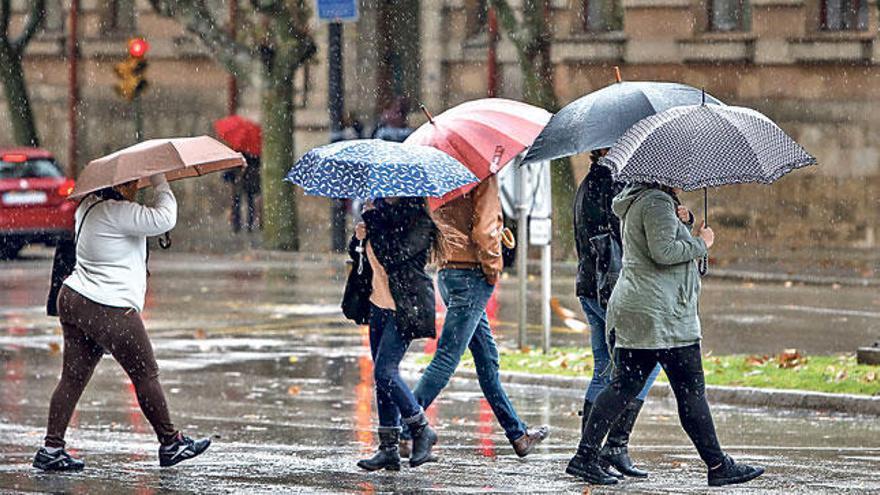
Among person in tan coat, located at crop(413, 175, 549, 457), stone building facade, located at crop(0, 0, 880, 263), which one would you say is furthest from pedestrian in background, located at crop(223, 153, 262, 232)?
person in tan coat, located at crop(413, 175, 549, 457)

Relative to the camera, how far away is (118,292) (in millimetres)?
10750

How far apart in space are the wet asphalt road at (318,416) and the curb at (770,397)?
0.17 meters

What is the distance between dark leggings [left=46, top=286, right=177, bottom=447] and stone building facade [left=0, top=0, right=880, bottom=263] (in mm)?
19892

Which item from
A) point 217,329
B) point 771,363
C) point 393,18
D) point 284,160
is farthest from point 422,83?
point 771,363

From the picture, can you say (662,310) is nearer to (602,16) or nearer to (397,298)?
(397,298)

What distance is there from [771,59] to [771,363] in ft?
55.6

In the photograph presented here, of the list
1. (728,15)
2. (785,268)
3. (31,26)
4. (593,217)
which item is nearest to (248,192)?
(31,26)

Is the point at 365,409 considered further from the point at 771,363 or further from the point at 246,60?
the point at 246,60

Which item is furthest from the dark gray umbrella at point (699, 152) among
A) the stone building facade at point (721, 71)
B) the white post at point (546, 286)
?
the stone building facade at point (721, 71)

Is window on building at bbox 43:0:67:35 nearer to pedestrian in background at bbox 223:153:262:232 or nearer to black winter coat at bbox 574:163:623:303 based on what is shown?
pedestrian in background at bbox 223:153:262:232

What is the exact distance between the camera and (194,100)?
4019 centimetres

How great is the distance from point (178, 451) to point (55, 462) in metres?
0.62

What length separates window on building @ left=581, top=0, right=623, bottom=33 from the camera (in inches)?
1326

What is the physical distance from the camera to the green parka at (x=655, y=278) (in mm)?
9938
